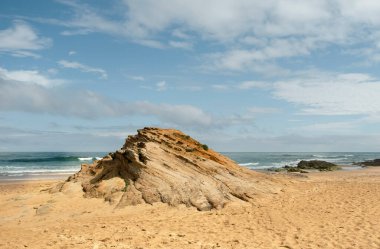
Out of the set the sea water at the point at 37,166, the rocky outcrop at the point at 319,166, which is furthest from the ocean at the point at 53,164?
the rocky outcrop at the point at 319,166

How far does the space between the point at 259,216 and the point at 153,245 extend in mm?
5612

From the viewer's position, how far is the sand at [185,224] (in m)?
11.4

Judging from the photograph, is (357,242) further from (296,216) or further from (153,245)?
(153,245)

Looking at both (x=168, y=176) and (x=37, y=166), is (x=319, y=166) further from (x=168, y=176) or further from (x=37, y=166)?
(x=37, y=166)

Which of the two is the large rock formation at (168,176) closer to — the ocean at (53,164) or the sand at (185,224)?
the sand at (185,224)

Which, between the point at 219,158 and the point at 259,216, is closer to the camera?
the point at 259,216

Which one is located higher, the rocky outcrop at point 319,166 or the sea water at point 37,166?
the sea water at point 37,166

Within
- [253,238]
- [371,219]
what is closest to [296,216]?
[371,219]

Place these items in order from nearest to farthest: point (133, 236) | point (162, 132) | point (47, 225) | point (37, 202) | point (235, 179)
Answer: point (133, 236) → point (47, 225) → point (37, 202) → point (235, 179) → point (162, 132)

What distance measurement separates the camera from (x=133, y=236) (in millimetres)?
11977

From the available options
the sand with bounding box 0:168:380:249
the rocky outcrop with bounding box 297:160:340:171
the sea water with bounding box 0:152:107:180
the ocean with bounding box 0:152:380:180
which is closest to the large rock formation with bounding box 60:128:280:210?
the sand with bounding box 0:168:380:249

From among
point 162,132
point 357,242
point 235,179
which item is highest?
point 162,132

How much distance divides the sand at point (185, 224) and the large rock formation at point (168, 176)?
0.60 metres

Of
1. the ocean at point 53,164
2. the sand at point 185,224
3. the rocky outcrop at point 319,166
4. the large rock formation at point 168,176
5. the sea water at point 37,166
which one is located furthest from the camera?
the rocky outcrop at point 319,166
